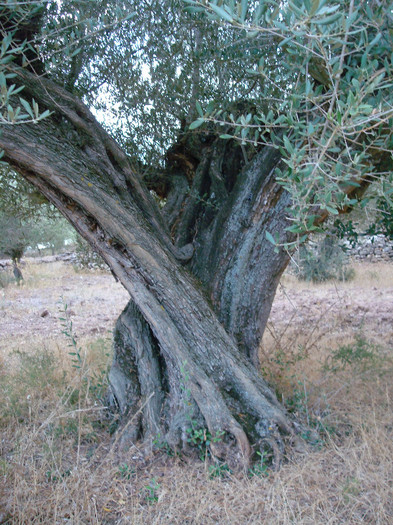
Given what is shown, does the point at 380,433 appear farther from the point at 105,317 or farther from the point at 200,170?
the point at 105,317

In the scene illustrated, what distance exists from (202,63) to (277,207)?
1.67 m

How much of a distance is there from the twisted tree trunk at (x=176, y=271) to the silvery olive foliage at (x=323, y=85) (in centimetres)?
68

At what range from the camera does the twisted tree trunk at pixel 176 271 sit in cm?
294

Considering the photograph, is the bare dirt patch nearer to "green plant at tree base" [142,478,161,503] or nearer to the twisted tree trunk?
the twisted tree trunk

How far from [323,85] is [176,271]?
65.6 inches

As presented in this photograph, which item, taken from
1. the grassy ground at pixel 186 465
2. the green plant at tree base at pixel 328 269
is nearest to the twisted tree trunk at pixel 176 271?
the grassy ground at pixel 186 465

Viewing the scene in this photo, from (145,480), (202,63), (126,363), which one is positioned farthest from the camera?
(202,63)

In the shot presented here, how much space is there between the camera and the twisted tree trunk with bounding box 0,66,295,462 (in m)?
2.94

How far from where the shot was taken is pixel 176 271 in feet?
10.9

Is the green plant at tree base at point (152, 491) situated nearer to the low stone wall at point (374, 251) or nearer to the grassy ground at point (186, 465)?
the grassy ground at point (186, 465)

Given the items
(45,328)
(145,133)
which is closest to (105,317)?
(45,328)

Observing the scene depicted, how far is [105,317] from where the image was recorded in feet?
28.2

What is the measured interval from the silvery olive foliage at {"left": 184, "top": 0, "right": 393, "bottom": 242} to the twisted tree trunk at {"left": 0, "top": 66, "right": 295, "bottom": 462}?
0.68 metres

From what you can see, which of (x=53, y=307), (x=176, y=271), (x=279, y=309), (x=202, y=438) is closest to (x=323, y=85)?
(x=176, y=271)
